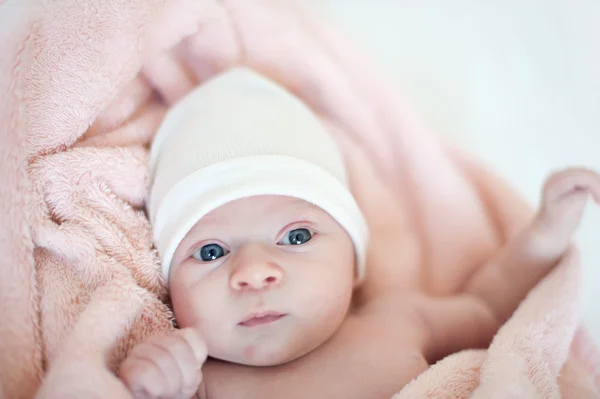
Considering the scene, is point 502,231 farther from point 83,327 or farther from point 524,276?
point 83,327

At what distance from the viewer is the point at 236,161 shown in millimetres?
953

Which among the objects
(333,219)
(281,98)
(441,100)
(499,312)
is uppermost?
(441,100)

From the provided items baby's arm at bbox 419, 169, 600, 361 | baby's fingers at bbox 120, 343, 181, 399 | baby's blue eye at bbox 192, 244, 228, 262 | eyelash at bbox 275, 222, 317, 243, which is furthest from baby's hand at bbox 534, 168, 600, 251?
baby's fingers at bbox 120, 343, 181, 399

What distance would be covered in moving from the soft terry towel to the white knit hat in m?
0.04

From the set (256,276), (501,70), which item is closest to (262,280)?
→ (256,276)

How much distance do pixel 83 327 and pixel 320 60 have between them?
74cm

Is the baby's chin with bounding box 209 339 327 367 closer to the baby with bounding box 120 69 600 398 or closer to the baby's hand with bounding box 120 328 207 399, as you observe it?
the baby with bounding box 120 69 600 398

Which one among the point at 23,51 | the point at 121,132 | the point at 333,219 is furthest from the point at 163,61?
the point at 333,219

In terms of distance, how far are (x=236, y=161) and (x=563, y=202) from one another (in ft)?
1.71

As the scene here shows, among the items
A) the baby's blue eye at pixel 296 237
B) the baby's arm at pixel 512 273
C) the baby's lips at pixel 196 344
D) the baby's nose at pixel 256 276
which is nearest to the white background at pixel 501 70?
the baby's arm at pixel 512 273

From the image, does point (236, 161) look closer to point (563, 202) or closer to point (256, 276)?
point (256, 276)

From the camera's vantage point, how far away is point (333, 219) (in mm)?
998

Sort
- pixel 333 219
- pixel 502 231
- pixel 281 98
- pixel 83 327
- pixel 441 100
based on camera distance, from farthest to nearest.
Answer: pixel 441 100 < pixel 502 231 < pixel 281 98 < pixel 333 219 < pixel 83 327

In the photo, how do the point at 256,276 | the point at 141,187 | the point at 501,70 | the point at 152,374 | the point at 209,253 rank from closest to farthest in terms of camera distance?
1. the point at 152,374
2. the point at 256,276
3. the point at 209,253
4. the point at 141,187
5. the point at 501,70
